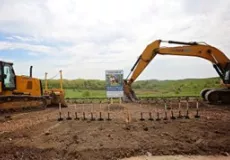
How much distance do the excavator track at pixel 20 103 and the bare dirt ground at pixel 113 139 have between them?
3.81m

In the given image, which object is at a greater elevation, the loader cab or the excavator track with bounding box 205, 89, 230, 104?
the loader cab

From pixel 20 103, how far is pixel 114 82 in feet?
19.7

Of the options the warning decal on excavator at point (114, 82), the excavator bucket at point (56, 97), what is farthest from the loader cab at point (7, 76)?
the warning decal on excavator at point (114, 82)

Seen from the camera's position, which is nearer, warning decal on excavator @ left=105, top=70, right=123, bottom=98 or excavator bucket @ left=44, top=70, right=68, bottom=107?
warning decal on excavator @ left=105, top=70, right=123, bottom=98

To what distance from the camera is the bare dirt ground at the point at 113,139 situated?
815cm

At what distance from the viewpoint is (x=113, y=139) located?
9242 millimetres

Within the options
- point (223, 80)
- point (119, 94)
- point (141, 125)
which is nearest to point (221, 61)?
point (223, 80)

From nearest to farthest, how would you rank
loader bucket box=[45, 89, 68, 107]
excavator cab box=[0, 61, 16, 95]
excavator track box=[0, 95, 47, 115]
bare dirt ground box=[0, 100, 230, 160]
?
bare dirt ground box=[0, 100, 230, 160]
excavator track box=[0, 95, 47, 115]
excavator cab box=[0, 61, 16, 95]
loader bucket box=[45, 89, 68, 107]

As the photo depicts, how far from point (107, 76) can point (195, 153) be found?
6413 millimetres

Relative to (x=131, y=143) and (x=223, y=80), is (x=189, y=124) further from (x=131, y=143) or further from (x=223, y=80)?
(x=223, y=80)

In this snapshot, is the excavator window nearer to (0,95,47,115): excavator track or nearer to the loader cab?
the loader cab

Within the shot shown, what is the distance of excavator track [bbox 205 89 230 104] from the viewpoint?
20906 mm

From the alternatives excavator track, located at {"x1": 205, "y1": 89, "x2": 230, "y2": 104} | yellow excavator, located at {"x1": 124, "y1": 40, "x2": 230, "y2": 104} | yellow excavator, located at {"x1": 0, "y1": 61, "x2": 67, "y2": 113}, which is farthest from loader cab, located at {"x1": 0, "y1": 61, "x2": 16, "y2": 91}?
excavator track, located at {"x1": 205, "y1": 89, "x2": 230, "y2": 104}

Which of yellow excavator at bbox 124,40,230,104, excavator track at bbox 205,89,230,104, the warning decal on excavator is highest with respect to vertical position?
yellow excavator at bbox 124,40,230,104
